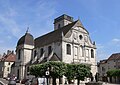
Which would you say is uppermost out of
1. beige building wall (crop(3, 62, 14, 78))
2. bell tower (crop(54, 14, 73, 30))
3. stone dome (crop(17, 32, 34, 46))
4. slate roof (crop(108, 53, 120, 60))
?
bell tower (crop(54, 14, 73, 30))

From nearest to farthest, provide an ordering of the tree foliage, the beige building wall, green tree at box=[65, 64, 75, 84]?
the tree foliage < green tree at box=[65, 64, 75, 84] < the beige building wall

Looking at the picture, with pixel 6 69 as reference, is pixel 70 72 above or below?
above

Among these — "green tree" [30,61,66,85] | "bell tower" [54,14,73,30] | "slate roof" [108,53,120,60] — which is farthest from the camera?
"slate roof" [108,53,120,60]

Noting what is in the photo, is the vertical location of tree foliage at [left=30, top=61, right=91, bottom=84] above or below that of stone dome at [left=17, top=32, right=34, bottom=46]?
below

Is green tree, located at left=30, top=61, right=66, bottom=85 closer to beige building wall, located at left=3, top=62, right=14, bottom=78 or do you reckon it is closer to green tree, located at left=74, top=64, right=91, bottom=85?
green tree, located at left=74, top=64, right=91, bottom=85

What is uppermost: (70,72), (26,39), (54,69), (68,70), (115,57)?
(26,39)

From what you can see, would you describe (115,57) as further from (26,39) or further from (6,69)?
(6,69)

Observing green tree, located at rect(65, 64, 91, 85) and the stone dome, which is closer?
green tree, located at rect(65, 64, 91, 85)

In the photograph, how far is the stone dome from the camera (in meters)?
47.5

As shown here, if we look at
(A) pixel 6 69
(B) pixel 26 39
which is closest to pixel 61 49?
(B) pixel 26 39

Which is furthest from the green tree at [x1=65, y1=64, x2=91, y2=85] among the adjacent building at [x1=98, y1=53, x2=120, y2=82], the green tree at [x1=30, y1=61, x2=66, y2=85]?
the adjacent building at [x1=98, y1=53, x2=120, y2=82]

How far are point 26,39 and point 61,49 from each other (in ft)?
46.4

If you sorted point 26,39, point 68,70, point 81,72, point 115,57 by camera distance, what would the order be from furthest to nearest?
1. point 115,57
2. point 26,39
3. point 68,70
4. point 81,72

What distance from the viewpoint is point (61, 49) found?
37.3 meters
